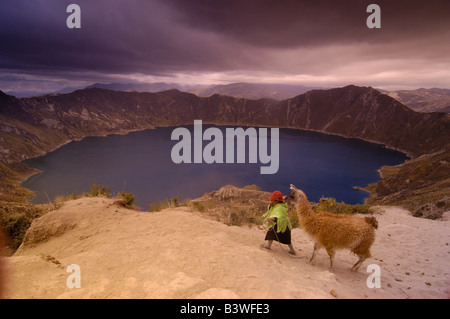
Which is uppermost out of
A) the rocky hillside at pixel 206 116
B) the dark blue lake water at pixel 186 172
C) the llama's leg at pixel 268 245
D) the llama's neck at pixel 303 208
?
the rocky hillside at pixel 206 116

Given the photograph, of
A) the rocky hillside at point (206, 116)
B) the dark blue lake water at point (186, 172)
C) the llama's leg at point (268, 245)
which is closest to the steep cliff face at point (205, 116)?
the rocky hillside at point (206, 116)

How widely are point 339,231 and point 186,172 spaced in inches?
2144

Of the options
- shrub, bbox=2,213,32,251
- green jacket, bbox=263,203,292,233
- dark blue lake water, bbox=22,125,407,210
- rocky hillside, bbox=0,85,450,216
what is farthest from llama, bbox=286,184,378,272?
rocky hillside, bbox=0,85,450,216

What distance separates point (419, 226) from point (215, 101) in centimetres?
17392

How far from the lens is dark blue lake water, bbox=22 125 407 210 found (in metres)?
47.2

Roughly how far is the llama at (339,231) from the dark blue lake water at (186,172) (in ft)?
114

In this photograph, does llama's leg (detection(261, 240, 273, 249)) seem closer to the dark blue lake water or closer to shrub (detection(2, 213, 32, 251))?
shrub (detection(2, 213, 32, 251))

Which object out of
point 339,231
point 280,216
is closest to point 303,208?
point 280,216

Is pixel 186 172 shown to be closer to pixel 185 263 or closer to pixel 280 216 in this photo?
pixel 280 216

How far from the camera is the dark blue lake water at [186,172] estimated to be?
47188 mm

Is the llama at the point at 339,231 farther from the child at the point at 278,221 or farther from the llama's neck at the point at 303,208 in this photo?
the child at the point at 278,221
